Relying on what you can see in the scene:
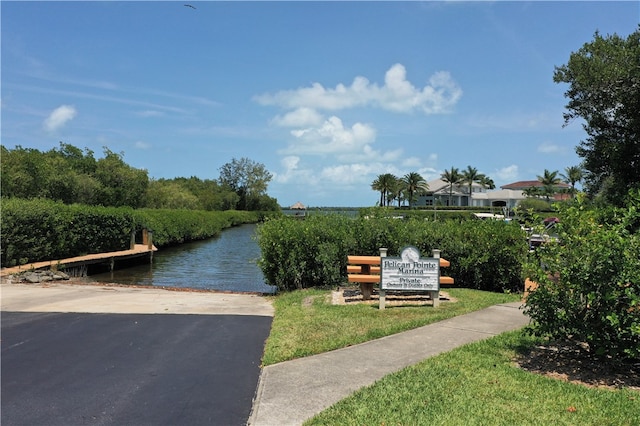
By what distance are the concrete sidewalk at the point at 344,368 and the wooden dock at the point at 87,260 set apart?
1302 cm

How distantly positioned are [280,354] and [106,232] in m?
20.8

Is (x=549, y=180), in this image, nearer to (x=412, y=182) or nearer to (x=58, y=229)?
(x=412, y=182)

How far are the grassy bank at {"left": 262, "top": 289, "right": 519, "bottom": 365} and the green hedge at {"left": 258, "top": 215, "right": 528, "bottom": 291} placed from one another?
3.65 feet

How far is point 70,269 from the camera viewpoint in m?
19.5

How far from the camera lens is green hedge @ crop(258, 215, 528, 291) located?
11.5 metres

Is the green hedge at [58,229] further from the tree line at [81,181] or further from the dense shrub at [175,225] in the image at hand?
the tree line at [81,181]

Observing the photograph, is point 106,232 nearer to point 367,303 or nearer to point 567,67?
point 367,303

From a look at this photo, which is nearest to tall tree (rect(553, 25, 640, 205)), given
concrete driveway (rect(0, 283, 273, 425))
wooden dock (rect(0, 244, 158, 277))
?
concrete driveway (rect(0, 283, 273, 425))

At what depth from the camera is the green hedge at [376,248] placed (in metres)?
11.5

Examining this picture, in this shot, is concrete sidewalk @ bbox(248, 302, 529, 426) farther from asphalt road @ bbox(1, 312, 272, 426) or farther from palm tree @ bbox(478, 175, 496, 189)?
palm tree @ bbox(478, 175, 496, 189)

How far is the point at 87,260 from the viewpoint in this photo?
20734 millimetres

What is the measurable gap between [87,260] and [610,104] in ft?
66.9

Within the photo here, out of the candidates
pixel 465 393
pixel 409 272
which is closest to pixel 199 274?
pixel 409 272

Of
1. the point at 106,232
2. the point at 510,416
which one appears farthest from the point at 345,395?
the point at 106,232
